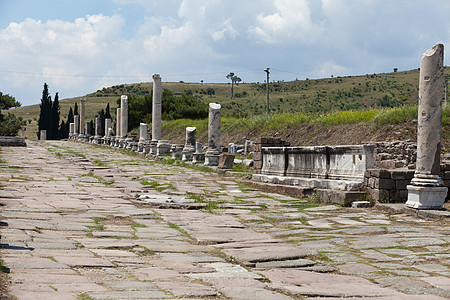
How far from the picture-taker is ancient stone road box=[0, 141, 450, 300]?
14.0 feet

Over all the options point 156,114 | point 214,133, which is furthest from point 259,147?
point 156,114

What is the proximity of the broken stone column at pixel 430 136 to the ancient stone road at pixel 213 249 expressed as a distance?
0.56 metres

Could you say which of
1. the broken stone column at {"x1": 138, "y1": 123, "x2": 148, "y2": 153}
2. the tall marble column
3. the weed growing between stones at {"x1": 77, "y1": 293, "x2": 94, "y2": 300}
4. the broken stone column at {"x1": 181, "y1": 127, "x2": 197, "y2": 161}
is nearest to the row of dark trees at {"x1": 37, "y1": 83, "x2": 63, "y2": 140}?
the tall marble column

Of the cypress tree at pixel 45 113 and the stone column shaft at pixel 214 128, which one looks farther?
the cypress tree at pixel 45 113

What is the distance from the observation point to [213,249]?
20.1ft

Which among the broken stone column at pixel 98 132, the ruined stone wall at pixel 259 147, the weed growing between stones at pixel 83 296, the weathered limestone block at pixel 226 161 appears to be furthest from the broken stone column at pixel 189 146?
the broken stone column at pixel 98 132

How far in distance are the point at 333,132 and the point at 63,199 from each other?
18565 mm

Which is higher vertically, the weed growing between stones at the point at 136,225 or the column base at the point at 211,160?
the column base at the point at 211,160

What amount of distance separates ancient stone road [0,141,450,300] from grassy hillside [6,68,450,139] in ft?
152

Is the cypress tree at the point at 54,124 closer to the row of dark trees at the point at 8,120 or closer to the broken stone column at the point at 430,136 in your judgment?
the row of dark trees at the point at 8,120

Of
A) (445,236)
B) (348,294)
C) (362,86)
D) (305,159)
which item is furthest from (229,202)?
(362,86)

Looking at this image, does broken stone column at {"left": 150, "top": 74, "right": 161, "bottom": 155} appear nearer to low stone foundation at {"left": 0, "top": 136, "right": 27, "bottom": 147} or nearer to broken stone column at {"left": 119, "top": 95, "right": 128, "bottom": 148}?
broken stone column at {"left": 119, "top": 95, "right": 128, "bottom": 148}

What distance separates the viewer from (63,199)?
995 cm

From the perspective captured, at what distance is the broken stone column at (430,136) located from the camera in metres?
9.04
